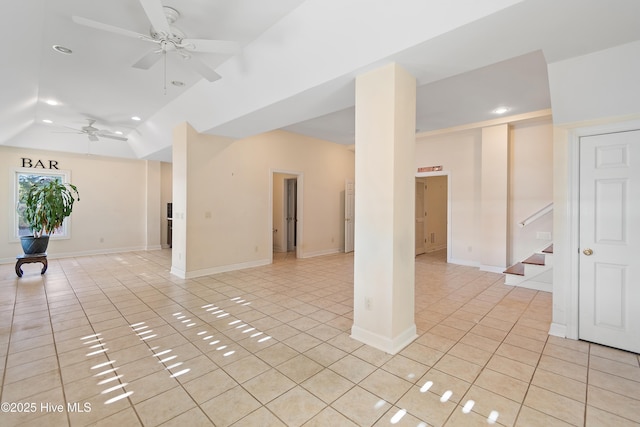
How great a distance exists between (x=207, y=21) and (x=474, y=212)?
590 cm

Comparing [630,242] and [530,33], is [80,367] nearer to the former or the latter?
[530,33]

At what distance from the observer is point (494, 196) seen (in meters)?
5.70

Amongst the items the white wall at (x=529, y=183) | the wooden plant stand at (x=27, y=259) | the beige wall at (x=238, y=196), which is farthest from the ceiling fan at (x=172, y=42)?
the white wall at (x=529, y=183)

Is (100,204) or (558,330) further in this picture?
(100,204)

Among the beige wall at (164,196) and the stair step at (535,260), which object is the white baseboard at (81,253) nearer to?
the beige wall at (164,196)

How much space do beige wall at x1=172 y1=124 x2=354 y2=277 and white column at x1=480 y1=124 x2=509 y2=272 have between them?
3.69 meters

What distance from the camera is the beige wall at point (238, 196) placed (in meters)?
5.14

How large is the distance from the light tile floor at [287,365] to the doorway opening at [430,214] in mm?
3818

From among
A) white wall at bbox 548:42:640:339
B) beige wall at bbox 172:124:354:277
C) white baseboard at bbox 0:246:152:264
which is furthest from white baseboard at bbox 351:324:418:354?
white baseboard at bbox 0:246:152:264

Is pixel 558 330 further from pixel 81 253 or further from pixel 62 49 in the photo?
pixel 81 253

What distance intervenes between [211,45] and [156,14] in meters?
0.51

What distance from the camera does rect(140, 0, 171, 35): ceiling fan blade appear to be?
2.12m

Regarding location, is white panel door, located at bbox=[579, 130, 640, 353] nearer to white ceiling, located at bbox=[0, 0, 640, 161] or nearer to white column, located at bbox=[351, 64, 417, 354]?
white ceiling, located at bbox=[0, 0, 640, 161]

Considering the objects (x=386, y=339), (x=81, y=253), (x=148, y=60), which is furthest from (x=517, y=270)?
(x=81, y=253)
